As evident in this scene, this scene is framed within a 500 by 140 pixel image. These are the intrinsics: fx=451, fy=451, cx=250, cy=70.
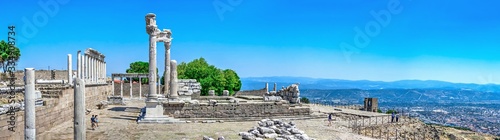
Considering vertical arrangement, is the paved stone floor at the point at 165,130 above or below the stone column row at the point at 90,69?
below

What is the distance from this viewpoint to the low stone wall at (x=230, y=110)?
3027 cm

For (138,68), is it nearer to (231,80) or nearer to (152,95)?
(231,80)

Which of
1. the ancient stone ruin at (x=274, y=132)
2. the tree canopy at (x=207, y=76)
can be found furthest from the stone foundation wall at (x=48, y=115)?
the tree canopy at (x=207, y=76)

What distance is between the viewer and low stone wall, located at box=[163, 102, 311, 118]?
3027 centimetres

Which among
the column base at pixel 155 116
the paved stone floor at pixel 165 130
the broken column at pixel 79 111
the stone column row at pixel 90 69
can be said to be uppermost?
the stone column row at pixel 90 69

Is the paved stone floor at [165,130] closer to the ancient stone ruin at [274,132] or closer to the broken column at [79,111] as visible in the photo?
the ancient stone ruin at [274,132]

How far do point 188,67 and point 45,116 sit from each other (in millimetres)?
43453

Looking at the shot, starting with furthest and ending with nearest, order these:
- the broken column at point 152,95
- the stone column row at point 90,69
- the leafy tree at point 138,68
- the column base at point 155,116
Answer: the leafy tree at point 138,68
the stone column row at point 90,69
the broken column at point 152,95
the column base at point 155,116

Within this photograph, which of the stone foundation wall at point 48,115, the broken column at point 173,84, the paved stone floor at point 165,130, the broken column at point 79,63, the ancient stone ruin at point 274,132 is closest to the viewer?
the stone foundation wall at point 48,115

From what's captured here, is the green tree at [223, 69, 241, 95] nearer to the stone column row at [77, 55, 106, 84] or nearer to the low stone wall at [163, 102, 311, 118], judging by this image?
the stone column row at [77, 55, 106, 84]

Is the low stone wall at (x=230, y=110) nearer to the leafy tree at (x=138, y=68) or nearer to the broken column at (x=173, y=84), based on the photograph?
the broken column at (x=173, y=84)

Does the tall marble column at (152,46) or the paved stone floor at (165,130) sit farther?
the tall marble column at (152,46)

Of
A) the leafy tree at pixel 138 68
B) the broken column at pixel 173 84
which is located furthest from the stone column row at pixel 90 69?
the leafy tree at pixel 138 68

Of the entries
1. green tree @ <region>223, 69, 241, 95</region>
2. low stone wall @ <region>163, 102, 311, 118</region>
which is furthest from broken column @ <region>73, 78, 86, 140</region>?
green tree @ <region>223, 69, 241, 95</region>
